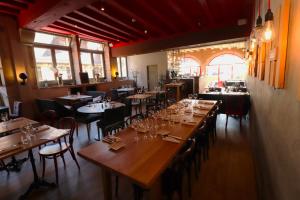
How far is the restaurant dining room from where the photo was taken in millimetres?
1340

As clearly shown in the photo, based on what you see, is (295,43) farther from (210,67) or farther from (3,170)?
(210,67)

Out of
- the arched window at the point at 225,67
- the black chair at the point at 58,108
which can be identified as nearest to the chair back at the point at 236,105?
the black chair at the point at 58,108

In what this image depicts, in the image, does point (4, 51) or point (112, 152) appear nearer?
point (112, 152)

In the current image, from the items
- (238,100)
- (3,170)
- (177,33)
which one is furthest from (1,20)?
(238,100)

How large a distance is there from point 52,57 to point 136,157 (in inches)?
270

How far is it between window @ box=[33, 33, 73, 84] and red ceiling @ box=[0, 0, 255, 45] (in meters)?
0.53

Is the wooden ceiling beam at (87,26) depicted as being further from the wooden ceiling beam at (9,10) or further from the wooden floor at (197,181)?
the wooden floor at (197,181)

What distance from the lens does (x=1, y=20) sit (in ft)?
16.0

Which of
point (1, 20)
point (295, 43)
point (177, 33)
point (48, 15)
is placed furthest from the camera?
point (177, 33)

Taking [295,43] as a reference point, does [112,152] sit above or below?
below

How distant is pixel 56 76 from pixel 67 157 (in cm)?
467

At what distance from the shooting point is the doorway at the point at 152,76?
10429 mm

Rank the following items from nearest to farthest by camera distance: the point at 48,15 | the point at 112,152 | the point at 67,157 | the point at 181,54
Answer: the point at 112,152 → the point at 67,157 → the point at 48,15 → the point at 181,54

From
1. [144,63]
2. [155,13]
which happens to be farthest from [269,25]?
[144,63]
